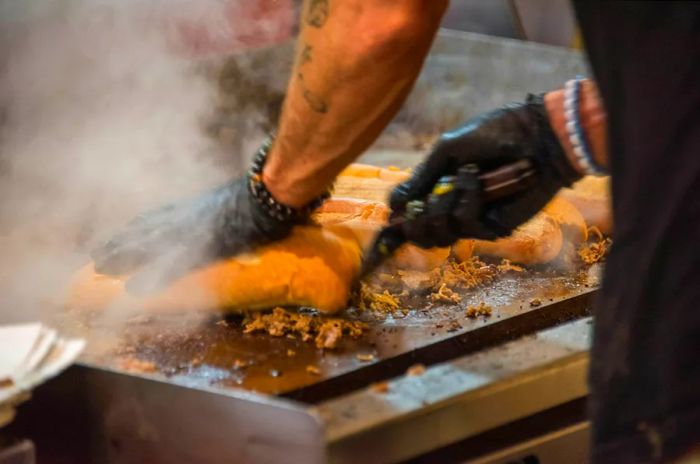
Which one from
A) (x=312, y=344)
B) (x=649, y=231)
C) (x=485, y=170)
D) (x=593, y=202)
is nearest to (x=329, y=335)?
(x=312, y=344)

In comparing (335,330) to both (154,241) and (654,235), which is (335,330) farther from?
(654,235)

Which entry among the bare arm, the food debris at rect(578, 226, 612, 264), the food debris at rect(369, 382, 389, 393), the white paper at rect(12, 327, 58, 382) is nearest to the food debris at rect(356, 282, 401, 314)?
the bare arm

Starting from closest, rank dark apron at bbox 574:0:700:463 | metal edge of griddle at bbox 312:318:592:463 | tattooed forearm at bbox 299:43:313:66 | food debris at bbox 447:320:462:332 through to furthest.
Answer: dark apron at bbox 574:0:700:463, metal edge of griddle at bbox 312:318:592:463, tattooed forearm at bbox 299:43:313:66, food debris at bbox 447:320:462:332

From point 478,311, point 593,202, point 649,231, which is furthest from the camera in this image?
point 593,202

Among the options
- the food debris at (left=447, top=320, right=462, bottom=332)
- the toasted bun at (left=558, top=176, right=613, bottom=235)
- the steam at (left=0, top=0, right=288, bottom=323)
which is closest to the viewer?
the food debris at (left=447, top=320, right=462, bottom=332)

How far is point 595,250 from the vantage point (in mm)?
2072

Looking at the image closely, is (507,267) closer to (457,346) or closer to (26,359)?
(457,346)

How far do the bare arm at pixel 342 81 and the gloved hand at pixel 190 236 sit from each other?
89mm

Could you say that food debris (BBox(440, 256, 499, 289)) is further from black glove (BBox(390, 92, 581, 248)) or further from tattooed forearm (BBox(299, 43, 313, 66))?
tattooed forearm (BBox(299, 43, 313, 66))

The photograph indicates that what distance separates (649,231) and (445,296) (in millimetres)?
768

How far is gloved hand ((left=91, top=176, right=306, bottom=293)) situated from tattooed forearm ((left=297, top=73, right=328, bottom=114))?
24cm

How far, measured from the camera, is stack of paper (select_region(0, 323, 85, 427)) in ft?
4.26

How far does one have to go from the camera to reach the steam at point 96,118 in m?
2.32

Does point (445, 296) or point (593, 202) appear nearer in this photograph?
point (445, 296)
